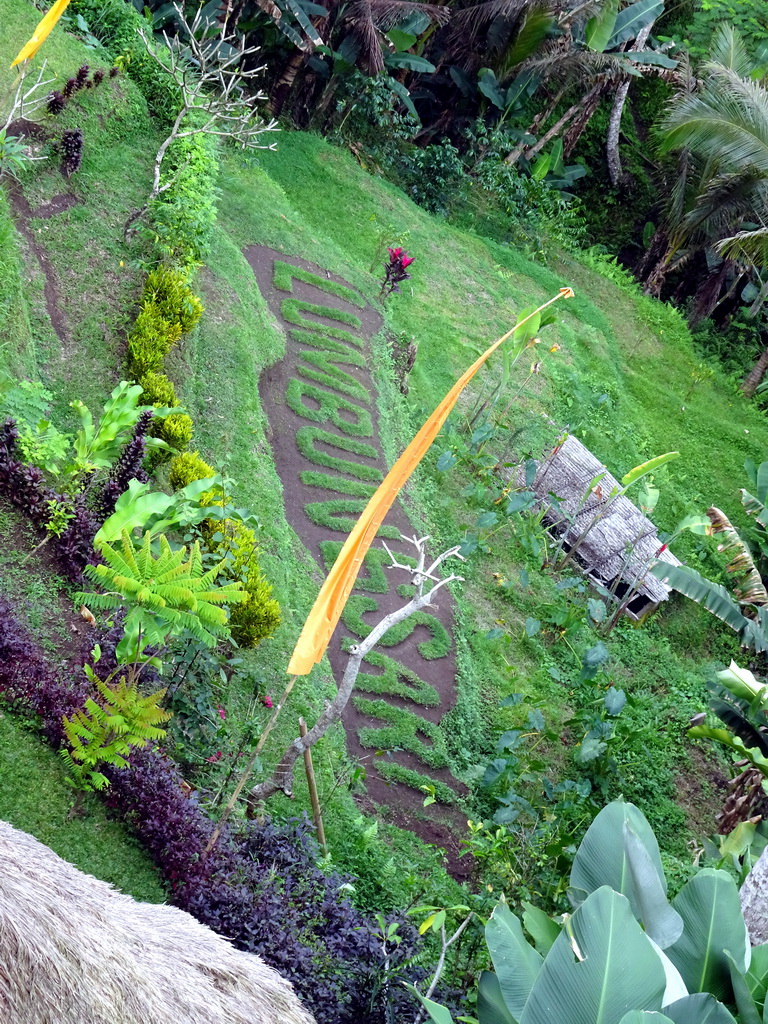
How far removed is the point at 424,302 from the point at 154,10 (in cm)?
570

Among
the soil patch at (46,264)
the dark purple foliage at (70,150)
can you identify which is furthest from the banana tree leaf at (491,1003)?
the dark purple foliage at (70,150)

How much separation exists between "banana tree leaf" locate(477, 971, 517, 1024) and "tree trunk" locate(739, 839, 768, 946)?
5.14 ft

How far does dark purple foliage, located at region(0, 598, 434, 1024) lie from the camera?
14.2ft

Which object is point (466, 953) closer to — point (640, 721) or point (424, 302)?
point (640, 721)

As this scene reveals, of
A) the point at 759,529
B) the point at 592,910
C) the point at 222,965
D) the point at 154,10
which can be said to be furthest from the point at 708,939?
the point at 154,10

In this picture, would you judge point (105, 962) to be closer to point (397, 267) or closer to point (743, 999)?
point (743, 999)

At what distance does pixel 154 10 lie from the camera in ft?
43.4

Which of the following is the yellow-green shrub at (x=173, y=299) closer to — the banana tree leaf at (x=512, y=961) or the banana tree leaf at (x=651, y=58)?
the banana tree leaf at (x=512, y=961)

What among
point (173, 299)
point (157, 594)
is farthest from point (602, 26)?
point (157, 594)

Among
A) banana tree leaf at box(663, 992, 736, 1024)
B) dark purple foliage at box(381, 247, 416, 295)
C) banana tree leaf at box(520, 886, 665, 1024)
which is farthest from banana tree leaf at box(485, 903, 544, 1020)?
dark purple foliage at box(381, 247, 416, 295)


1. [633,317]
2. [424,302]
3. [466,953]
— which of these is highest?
[633,317]

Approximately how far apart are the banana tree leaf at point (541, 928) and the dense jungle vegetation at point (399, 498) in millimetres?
26

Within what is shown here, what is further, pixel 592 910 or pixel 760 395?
pixel 760 395

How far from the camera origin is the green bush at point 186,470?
672 centimetres
